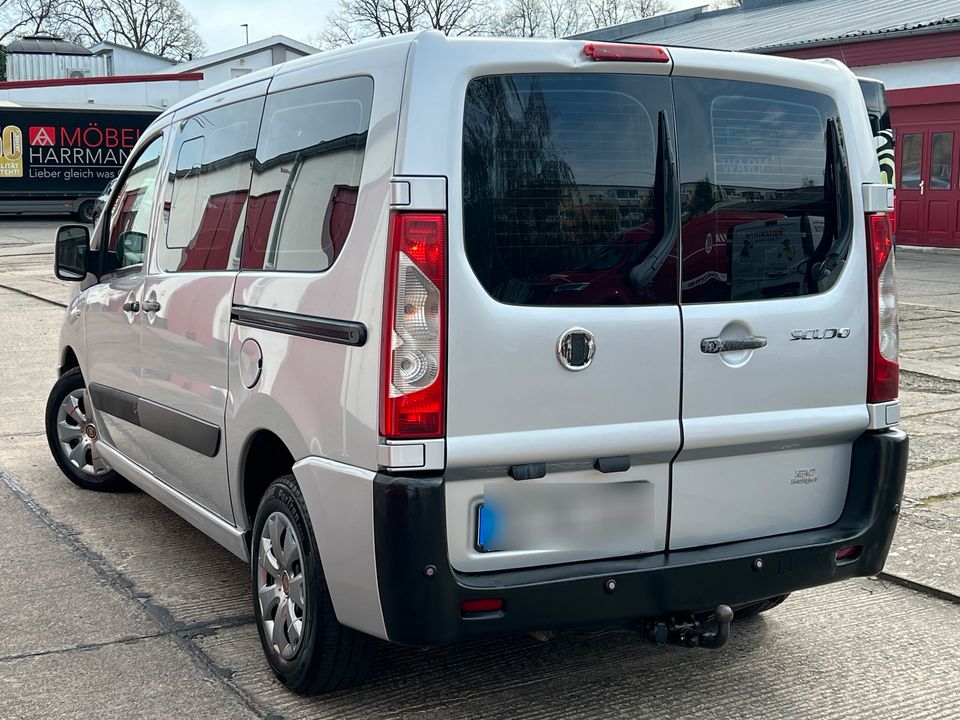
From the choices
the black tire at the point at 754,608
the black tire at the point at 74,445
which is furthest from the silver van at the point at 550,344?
the black tire at the point at 74,445

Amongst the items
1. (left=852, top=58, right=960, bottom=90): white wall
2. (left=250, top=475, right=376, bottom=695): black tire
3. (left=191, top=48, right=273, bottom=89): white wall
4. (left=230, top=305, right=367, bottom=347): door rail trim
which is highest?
(left=191, top=48, right=273, bottom=89): white wall

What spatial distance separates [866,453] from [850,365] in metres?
0.29

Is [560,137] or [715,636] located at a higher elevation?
[560,137]

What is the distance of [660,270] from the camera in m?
3.27

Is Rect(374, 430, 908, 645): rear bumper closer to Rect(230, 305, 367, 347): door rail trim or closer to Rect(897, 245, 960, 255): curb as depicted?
Rect(230, 305, 367, 347): door rail trim

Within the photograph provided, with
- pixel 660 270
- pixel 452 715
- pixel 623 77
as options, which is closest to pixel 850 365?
pixel 660 270

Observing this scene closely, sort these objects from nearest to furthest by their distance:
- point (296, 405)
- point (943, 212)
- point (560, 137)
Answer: point (560, 137), point (296, 405), point (943, 212)

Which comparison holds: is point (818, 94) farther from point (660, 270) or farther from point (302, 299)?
point (302, 299)

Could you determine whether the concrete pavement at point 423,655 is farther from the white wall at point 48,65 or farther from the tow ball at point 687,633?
the white wall at point 48,65

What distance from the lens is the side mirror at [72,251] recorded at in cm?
559

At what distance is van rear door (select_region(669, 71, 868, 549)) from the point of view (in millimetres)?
3328

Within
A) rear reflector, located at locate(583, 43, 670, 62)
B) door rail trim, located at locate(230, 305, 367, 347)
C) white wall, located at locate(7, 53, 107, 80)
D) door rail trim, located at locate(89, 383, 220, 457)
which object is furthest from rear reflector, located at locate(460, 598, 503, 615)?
white wall, located at locate(7, 53, 107, 80)

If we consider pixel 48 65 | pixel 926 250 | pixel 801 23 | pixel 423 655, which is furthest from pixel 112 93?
A: pixel 423 655

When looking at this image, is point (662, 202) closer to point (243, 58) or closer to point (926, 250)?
→ point (926, 250)
